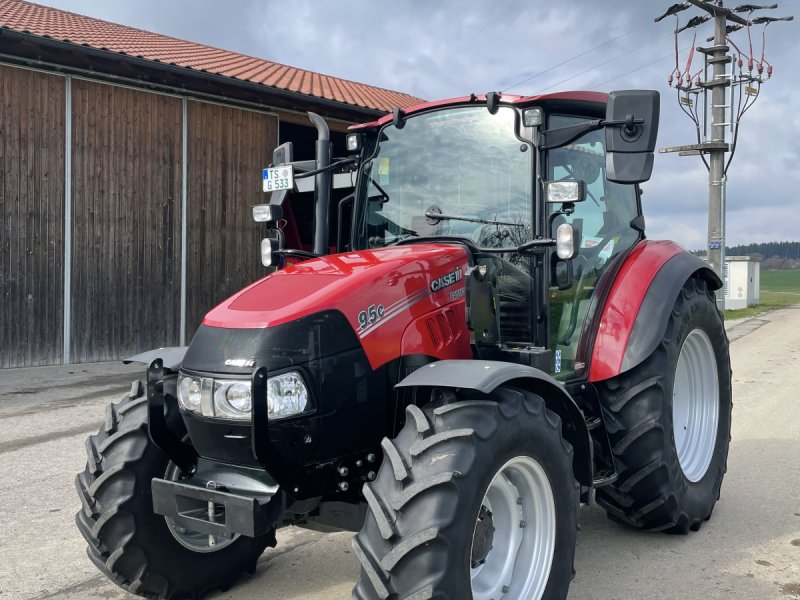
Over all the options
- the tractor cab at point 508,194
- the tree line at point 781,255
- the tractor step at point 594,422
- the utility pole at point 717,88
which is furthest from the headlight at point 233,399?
the tree line at point 781,255

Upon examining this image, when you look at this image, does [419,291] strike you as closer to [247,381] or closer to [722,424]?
[247,381]

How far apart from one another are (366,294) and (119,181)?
32.4 feet

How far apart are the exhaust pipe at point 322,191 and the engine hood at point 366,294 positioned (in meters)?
0.70

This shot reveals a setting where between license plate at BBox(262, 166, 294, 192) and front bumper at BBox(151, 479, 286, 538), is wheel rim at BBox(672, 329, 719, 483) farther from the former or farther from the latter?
front bumper at BBox(151, 479, 286, 538)

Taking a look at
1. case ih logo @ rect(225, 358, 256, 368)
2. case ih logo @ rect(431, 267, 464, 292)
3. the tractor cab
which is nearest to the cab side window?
the tractor cab

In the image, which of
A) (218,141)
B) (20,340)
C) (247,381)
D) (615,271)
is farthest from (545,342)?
(218,141)

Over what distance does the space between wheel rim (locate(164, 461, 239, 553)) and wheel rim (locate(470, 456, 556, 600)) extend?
3.42 feet

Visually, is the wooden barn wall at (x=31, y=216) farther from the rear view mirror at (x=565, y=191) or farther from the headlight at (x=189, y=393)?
the rear view mirror at (x=565, y=191)

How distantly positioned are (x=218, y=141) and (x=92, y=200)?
8.14 feet

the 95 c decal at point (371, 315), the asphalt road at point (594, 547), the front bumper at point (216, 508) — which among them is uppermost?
the 95 c decal at point (371, 315)

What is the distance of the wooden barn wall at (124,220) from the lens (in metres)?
11.4

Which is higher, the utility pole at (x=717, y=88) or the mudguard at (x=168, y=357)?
the utility pole at (x=717, y=88)

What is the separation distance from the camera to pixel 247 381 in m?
2.73

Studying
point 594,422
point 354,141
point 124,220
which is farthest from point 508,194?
point 124,220
